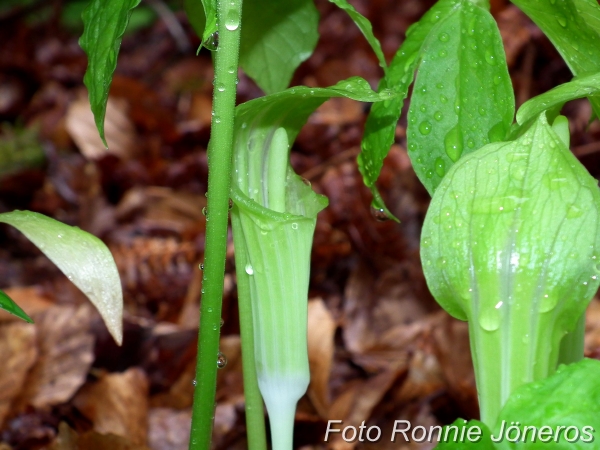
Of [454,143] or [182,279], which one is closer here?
[454,143]

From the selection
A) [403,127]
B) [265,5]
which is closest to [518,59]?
[403,127]

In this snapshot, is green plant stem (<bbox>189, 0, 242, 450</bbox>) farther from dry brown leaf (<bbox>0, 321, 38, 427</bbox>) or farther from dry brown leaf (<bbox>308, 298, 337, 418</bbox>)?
dry brown leaf (<bbox>0, 321, 38, 427</bbox>)

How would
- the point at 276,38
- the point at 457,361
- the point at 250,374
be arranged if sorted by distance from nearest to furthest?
the point at 250,374 < the point at 276,38 < the point at 457,361

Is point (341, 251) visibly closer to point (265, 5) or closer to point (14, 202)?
point (265, 5)

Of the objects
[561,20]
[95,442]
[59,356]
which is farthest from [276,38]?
[59,356]

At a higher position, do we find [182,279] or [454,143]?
[454,143]

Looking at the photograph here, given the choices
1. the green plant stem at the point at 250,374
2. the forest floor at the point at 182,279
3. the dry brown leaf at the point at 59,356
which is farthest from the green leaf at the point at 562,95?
the dry brown leaf at the point at 59,356

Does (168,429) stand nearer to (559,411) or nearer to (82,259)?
(82,259)
